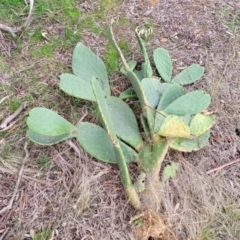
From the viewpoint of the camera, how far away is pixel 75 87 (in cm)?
180

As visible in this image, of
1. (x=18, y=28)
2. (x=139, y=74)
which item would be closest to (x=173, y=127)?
(x=139, y=74)

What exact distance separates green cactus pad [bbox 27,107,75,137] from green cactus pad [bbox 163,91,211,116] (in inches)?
16.5

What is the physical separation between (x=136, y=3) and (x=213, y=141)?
→ 0.88 metres

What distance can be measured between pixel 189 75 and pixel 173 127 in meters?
0.44

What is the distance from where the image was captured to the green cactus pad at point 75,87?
179 centimetres

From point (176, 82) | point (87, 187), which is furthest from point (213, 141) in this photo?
point (87, 187)

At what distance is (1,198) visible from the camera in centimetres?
165

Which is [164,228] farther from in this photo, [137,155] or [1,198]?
[1,198]

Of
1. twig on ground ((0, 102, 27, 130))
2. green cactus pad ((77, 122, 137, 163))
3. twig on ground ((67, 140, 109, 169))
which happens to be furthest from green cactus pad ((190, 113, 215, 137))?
twig on ground ((0, 102, 27, 130))

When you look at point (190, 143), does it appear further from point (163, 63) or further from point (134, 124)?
point (163, 63)

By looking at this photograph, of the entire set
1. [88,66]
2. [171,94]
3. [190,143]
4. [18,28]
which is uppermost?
[18,28]

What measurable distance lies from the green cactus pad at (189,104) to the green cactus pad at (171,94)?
0.15 ft

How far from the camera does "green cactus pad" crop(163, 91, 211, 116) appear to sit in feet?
5.97

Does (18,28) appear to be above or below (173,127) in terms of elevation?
above
